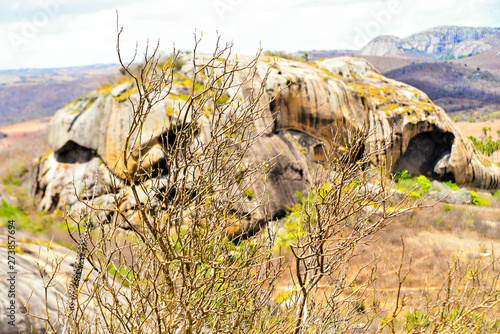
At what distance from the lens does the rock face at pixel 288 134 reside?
14.0m

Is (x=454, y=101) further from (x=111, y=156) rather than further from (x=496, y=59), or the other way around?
(x=111, y=156)

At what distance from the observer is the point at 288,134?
16266mm

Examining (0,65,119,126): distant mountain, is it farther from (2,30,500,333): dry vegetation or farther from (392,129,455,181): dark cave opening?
(2,30,500,333): dry vegetation

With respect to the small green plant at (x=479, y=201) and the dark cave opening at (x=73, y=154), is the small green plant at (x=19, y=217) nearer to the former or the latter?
the dark cave opening at (x=73, y=154)

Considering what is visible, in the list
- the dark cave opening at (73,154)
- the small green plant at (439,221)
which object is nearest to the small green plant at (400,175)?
the small green plant at (439,221)

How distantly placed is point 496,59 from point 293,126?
183 meters

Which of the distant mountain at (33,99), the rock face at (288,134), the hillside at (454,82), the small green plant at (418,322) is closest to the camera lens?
the small green plant at (418,322)

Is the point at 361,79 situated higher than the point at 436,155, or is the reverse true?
the point at 361,79

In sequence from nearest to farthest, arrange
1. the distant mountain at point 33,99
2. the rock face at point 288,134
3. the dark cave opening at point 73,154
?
the rock face at point 288,134
the dark cave opening at point 73,154
the distant mountain at point 33,99

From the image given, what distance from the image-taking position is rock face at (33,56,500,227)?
14016mm

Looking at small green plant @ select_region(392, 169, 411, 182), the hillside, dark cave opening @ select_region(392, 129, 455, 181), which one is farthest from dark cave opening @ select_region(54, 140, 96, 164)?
the hillside

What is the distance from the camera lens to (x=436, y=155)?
868 inches

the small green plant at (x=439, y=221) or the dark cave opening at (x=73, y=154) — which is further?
the dark cave opening at (x=73, y=154)

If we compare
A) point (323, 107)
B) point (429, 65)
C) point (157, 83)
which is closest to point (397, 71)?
point (429, 65)
